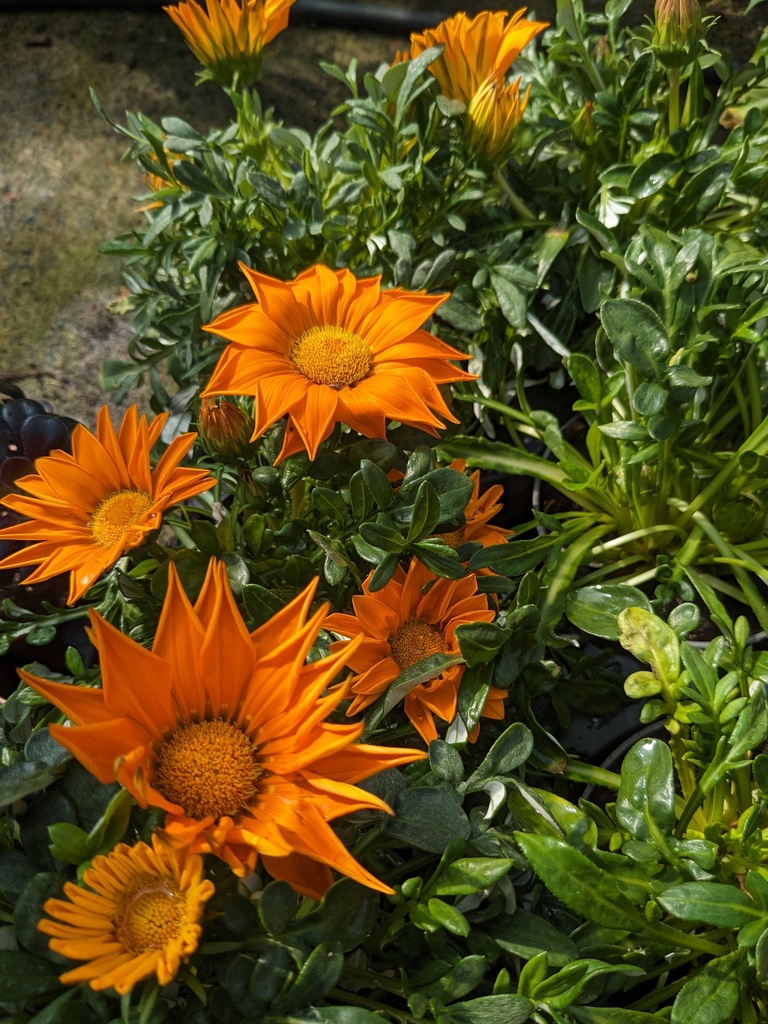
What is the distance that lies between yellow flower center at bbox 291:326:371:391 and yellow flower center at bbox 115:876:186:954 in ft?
1.38

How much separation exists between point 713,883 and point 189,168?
85cm

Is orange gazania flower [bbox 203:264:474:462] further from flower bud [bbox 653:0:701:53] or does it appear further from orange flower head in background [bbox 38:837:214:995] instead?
flower bud [bbox 653:0:701:53]

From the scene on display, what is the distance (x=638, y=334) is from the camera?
823 millimetres

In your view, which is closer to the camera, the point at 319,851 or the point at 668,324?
the point at 319,851

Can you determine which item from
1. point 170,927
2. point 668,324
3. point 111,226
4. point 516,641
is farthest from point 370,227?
point 170,927

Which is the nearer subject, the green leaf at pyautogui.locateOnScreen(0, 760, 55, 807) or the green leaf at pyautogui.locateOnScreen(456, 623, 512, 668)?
the green leaf at pyautogui.locateOnScreen(0, 760, 55, 807)

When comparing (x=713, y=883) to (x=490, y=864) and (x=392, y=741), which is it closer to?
(x=490, y=864)

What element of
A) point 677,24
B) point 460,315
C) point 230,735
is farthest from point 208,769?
point 677,24

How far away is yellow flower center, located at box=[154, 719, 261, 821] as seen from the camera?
54 cm

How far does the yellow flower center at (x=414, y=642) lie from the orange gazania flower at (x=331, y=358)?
168 mm

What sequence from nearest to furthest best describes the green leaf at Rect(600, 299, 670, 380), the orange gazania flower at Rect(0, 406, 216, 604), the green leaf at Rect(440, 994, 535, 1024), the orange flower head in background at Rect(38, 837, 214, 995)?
the orange flower head in background at Rect(38, 837, 214, 995) < the green leaf at Rect(440, 994, 535, 1024) < the orange gazania flower at Rect(0, 406, 216, 604) < the green leaf at Rect(600, 299, 670, 380)

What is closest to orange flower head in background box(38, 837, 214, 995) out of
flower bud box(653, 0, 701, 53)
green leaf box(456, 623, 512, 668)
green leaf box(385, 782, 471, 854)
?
green leaf box(385, 782, 471, 854)

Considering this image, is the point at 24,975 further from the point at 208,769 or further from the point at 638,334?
the point at 638,334

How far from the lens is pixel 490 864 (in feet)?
2.05
